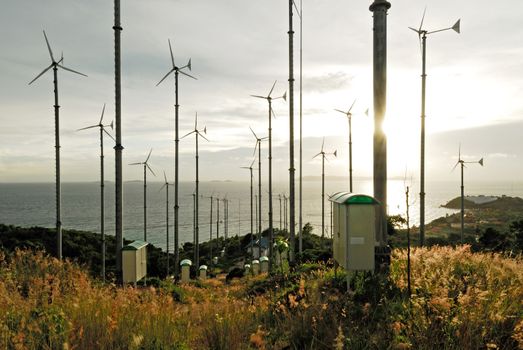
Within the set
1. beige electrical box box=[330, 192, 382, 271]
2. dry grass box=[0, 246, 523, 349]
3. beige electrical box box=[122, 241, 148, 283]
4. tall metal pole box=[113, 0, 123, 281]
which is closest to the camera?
A: dry grass box=[0, 246, 523, 349]

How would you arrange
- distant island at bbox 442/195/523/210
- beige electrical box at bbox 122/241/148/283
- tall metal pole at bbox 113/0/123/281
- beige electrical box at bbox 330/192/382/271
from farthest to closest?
distant island at bbox 442/195/523/210 < beige electrical box at bbox 122/241/148/283 < tall metal pole at bbox 113/0/123/281 < beige electrical box at bbox 330/192/382/271

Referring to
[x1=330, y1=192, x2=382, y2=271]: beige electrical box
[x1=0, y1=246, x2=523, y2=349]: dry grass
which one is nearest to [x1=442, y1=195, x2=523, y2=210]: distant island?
[x1=330, y1=192, x2=382, y2=271]: beige electrical box

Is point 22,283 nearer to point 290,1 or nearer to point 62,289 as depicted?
→ point 62,289

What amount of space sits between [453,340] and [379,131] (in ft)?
20.9

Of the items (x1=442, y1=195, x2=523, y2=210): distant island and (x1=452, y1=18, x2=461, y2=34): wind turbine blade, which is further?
(x1=442, y1=195, x2=523, y2=210): distant island

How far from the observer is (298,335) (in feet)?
18.5

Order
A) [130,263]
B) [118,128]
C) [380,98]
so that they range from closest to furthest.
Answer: [380,98], [118,128], [130,263]

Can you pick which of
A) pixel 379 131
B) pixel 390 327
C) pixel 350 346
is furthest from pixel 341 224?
pixel 350 346

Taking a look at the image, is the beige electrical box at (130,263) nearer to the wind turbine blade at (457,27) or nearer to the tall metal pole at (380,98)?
the tall metal pole at (380,98)

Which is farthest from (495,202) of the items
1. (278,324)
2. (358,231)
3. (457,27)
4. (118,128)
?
(278,324)

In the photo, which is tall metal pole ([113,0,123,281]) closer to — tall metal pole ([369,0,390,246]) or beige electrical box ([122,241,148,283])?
beige electrical box ([122,241,148,283])

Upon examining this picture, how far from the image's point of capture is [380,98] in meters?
10.2

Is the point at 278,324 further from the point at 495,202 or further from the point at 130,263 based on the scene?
the point at 495,202

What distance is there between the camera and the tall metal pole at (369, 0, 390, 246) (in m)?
10.0
